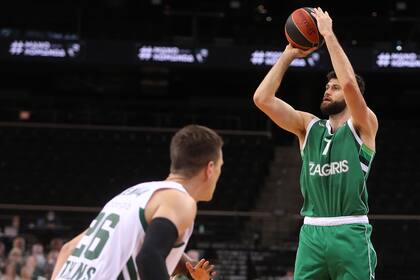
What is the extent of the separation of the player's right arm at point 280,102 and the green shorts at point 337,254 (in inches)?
28.5

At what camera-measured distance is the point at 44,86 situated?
70.9 feet

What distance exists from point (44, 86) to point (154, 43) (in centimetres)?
576

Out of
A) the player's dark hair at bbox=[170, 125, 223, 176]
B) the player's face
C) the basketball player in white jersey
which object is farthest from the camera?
the player's face

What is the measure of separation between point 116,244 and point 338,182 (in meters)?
2.29

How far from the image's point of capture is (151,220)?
118 inches

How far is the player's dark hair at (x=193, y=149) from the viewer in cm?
311

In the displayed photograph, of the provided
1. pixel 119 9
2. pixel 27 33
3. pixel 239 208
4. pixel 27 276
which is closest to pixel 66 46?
pixel 27 33

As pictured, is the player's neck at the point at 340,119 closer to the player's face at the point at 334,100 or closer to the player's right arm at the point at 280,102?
the player's face at the point at 334,100

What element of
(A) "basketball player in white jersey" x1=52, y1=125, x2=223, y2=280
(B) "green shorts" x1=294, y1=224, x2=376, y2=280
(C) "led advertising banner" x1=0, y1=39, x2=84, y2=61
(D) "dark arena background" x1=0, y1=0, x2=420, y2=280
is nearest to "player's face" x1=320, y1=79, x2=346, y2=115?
(B) "green shorts" x1=294, y1=224, x2=376, y2=280

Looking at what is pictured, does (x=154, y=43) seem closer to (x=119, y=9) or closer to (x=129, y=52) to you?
(x=129, y=52)

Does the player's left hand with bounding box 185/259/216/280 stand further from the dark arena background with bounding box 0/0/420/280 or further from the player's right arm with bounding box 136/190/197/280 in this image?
the dark arena background with bounding box 0/0/420/280

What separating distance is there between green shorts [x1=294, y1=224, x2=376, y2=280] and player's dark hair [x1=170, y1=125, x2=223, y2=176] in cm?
198

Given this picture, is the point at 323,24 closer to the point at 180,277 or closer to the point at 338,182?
the point at 338,182

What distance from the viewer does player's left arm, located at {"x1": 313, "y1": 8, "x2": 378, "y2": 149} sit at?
4.84 m
